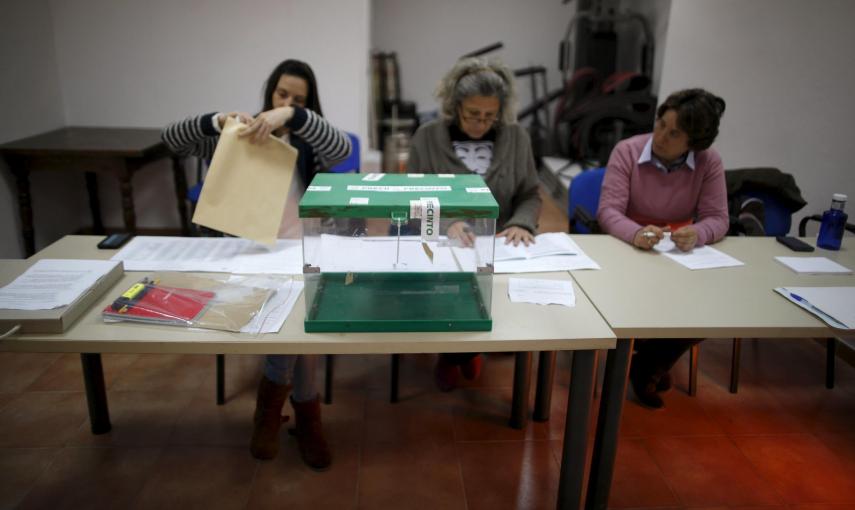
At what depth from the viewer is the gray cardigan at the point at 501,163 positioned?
2080 millimetres

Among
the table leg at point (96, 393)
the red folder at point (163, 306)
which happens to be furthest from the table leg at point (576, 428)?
the table leg at point (96, 393)

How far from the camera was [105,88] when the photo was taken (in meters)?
3.41

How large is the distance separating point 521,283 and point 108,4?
10.2 ft

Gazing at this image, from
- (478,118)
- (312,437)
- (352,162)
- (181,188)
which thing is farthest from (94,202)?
(478,118)

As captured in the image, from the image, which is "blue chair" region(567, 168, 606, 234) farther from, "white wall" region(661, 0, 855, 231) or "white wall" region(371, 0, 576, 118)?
"white wall" region(371, 0, 576, 118)

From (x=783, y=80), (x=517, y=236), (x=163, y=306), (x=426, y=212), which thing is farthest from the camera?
(x=783, y=80)

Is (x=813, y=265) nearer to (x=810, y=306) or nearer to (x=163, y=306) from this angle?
(x=810, y=306)

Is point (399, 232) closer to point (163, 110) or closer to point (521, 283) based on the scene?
point (521, 283)

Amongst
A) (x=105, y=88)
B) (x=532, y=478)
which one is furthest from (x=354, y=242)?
(x=105, y=88)

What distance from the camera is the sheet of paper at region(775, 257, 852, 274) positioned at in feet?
5.42

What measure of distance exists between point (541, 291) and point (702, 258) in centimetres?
62

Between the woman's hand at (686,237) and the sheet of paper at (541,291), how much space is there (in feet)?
1.57

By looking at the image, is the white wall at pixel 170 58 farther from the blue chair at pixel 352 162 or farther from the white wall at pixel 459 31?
the white wall at pixel 459 31

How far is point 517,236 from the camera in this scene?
6.02 feet
